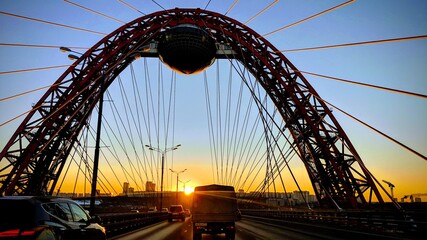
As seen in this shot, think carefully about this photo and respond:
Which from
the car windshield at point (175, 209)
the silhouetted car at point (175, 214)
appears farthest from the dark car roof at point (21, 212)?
the car windshield at point (175, 209)

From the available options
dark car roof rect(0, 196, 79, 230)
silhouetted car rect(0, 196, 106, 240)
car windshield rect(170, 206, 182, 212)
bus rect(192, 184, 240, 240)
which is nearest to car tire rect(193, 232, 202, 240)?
bus rect(192, 184, 240, 240)

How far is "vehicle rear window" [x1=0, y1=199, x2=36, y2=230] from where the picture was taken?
15.9 ft

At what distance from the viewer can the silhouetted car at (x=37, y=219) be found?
4789 mm

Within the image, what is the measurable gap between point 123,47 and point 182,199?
84.8 m

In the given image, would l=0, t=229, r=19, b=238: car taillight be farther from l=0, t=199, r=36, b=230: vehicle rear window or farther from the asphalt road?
the asphalt road

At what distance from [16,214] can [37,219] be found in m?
0.35

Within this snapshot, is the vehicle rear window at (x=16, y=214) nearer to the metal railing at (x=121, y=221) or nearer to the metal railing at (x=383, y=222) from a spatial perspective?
the metal railing at (x=121, y=221)

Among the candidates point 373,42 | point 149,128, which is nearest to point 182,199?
point 149,128

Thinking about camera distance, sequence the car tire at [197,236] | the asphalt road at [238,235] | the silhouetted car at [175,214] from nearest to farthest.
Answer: the car tire at [197,236] < the asphalt road at [238,235] < the silhouetted car at [175,214]

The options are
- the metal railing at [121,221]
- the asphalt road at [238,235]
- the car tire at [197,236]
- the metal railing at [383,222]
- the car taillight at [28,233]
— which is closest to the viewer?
the car taillight at [28,233]

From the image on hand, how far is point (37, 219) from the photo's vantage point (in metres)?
5.11

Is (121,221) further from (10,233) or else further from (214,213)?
(10,233)

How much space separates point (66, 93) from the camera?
2808 centimetres

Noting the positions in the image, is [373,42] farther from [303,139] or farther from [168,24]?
[168,24]
